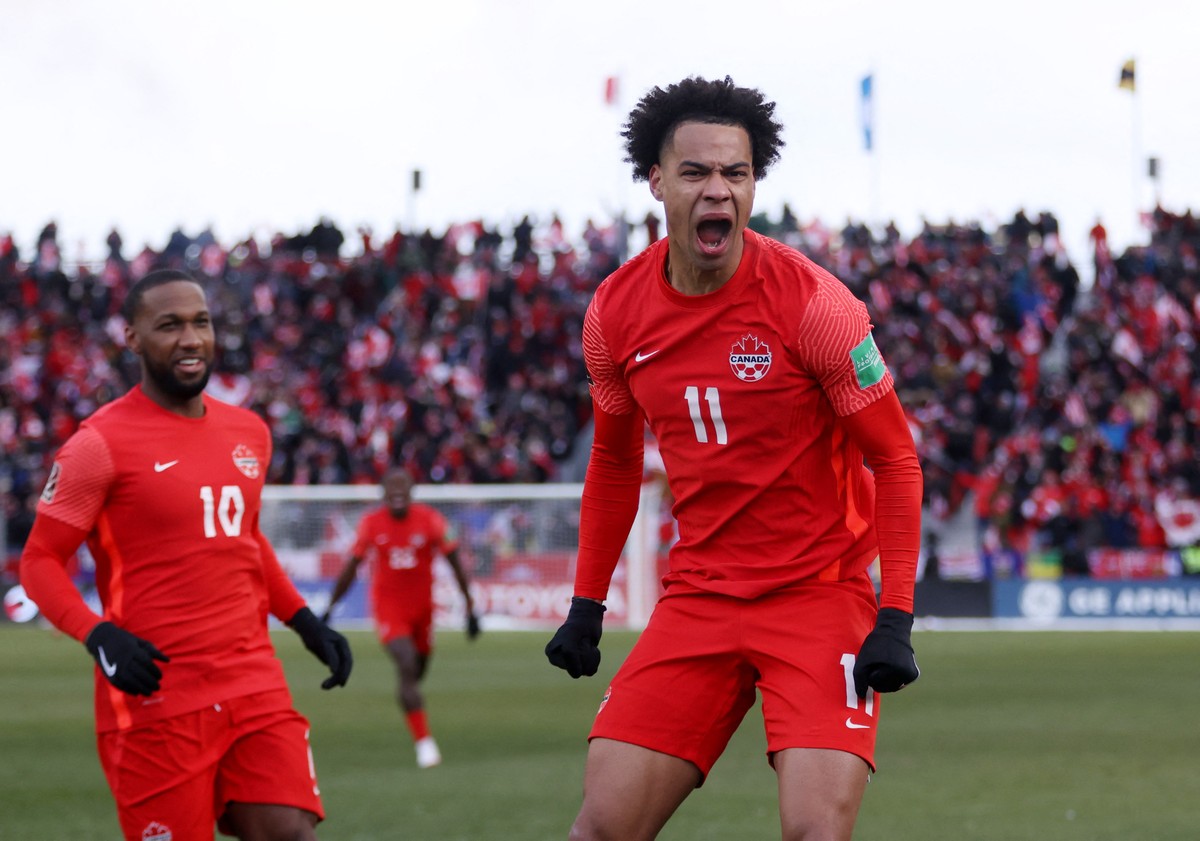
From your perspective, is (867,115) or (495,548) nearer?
(495,548)

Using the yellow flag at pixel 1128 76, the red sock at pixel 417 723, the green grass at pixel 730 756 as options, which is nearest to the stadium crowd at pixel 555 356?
the yellow flag at pixel 1128 76

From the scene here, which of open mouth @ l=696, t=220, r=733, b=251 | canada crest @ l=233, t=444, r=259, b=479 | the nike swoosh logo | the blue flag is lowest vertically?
the nike swoosh logo

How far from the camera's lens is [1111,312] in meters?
31.6

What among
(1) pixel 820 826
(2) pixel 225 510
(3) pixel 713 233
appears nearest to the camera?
→ (1) pixel 820 826

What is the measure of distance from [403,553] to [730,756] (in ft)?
9.97

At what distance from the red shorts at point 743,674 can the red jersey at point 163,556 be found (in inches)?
63.3

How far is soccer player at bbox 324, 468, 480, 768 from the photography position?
1350 cm

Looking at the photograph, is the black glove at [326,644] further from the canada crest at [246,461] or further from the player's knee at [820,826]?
the player's knee at [820,826]

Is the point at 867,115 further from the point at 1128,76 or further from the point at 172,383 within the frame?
the point at 172,383

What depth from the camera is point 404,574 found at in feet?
44.9

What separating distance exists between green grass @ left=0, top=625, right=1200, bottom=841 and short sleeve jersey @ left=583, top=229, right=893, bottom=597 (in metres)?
4.80

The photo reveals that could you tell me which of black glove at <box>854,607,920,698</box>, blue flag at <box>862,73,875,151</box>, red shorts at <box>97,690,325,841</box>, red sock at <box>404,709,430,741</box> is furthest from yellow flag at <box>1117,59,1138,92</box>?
black glove at <box>854,607,920,698</box>

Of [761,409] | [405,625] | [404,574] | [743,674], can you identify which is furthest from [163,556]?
[404,574]

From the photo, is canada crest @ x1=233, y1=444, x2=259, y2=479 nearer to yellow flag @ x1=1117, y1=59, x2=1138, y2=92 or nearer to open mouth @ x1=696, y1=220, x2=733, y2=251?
open mouth @ x1=696, y1=220, x2=733, y2=251
